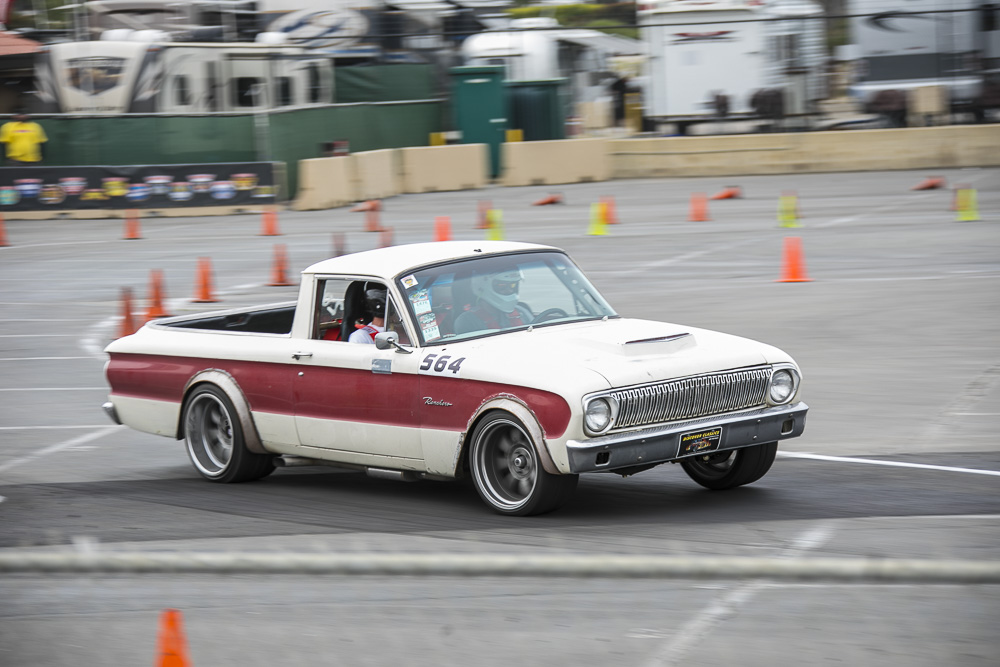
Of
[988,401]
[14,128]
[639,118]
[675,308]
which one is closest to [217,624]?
[988,401]

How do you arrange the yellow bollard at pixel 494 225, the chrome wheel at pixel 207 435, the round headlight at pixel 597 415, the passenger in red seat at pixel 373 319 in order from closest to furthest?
1. the round headlight at pixel 597 415
2. the passenger in red seat at pixel 373 319
3. the chrome wheel at pixel 207 435
4. the yellow bollard at pixel 494 225

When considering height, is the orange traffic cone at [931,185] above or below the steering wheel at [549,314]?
above

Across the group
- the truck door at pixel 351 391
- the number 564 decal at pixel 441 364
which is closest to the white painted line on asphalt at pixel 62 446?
the truck door at pixel 351 391

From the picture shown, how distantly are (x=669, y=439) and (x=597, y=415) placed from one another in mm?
440

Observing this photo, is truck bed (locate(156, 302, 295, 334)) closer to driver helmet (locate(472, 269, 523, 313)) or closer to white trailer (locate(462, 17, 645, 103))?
driver helmet (locate(472, 269, 523, 313))

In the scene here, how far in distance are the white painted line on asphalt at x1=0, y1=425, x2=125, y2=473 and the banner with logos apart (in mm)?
20981

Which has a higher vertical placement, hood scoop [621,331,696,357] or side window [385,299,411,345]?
side window [385,299,411,345]

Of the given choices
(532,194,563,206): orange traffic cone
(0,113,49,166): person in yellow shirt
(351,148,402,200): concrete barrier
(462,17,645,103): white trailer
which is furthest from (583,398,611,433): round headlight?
(462,17,645,103): white trailer

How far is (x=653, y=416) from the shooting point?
7.32 meters

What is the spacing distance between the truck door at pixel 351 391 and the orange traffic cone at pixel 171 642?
3599 mm

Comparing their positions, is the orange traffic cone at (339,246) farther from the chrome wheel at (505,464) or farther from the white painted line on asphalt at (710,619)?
the white painted line on asphalt at (710,619)

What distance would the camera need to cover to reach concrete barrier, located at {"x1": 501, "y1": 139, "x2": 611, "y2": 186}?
3612 centimetres

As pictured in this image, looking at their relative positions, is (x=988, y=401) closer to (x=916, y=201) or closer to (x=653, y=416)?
(x=653, y=416)

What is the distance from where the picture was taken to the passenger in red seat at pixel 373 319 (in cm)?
842
